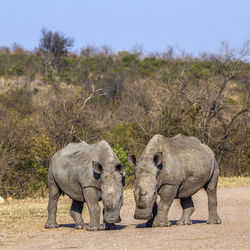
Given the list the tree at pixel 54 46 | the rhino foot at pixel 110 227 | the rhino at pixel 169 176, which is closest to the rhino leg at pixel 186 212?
the rhino at pixel 169 176

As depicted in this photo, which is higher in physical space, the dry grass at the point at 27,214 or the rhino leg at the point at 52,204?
the rhino leg at the point at 52,204

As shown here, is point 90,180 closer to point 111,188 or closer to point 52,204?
point 111,188

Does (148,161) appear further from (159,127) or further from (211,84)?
(211,84)

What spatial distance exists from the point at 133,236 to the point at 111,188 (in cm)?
99

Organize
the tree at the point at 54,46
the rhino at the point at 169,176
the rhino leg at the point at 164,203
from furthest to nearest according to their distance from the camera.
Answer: the tree at the point at 54,46, the rhino leg at the point at 164,203, the rhino at the point at 169,176

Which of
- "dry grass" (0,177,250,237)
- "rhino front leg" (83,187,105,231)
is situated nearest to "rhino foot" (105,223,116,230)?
"rhino front leg" (83,187,105,231)

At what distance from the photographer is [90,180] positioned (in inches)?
456

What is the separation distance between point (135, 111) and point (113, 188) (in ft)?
52.5

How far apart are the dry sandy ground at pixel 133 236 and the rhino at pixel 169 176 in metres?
0.37

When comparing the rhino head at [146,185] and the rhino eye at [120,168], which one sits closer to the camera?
the rhino head at [146,185]

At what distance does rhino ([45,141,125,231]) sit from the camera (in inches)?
441

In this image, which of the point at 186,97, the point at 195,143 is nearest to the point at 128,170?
the point at 186,97

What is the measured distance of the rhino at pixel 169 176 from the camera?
11.4m

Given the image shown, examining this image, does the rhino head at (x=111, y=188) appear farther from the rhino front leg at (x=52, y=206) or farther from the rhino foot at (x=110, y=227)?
the rhino front leg at (x=52, y=206)
